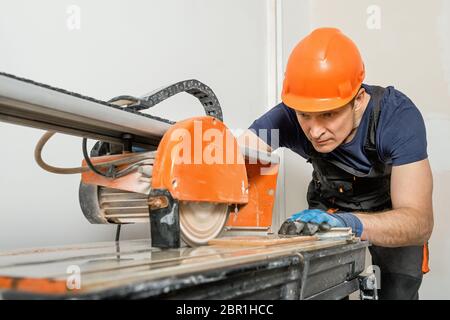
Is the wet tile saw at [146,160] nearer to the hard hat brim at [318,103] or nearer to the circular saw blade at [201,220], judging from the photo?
the circular saw blade at [201,220]

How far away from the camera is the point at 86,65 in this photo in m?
1.40

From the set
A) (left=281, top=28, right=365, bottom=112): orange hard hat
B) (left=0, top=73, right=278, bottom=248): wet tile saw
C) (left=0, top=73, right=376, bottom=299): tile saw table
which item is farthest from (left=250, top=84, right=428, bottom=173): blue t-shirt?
(left=0, top=73, right=278, bottom=248): wet tile saw

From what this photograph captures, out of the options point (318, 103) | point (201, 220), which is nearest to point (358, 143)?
point (318, 103)

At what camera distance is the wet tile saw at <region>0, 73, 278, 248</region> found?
86 cm

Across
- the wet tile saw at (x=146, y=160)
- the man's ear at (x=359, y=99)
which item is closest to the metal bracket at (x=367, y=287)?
the wet tile saw at (x=146, y=160)

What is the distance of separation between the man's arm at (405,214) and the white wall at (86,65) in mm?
830

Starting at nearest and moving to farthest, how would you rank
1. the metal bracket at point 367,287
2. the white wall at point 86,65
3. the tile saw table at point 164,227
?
the tile saw table at point 164,227, the metal bracket at point 367,287, the white wall at point 86,65

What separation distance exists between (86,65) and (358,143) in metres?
0.93

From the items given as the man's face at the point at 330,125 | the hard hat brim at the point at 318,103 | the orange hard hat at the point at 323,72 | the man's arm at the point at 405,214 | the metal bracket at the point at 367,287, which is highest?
the orange hard hat at the point at 323,72

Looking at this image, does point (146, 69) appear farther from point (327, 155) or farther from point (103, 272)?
point (103, 272)

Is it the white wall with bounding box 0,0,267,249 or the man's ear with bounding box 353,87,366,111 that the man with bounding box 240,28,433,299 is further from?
the white wall with bounding box 0,0,267,249

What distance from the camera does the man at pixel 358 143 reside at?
1235mm

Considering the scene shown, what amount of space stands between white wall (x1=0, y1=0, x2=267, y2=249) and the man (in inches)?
18.4

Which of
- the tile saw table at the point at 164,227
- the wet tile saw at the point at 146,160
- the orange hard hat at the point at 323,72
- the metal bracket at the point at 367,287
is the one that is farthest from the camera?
the orange hard hat at the point at 323,72
